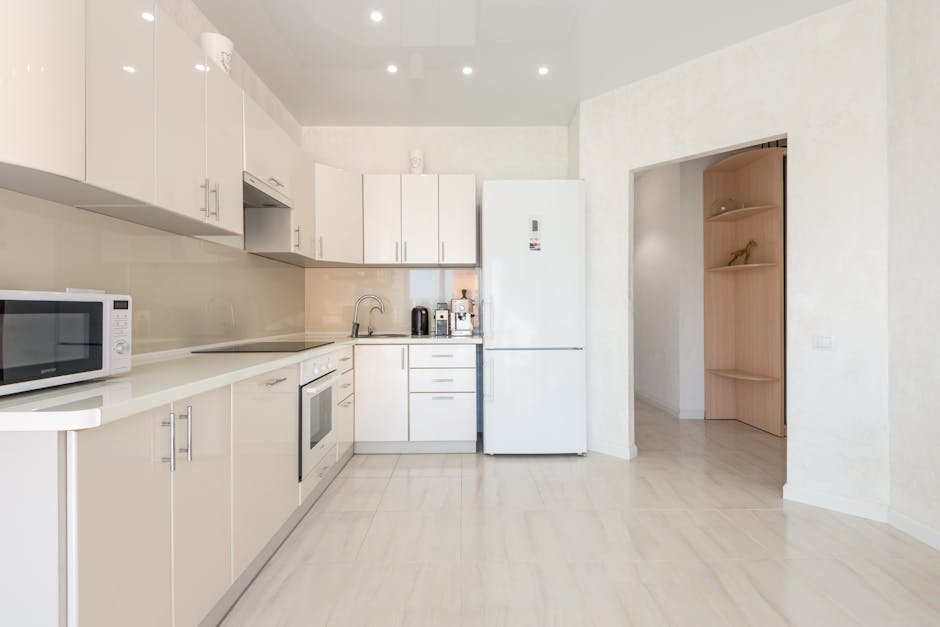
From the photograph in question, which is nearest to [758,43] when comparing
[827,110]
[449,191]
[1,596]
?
[827,110]

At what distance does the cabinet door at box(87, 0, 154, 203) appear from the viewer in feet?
4.19

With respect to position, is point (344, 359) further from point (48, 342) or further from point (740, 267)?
point (740, 267)

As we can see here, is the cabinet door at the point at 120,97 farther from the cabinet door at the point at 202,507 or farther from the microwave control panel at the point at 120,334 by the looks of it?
the cabinet door at the point at 202,507

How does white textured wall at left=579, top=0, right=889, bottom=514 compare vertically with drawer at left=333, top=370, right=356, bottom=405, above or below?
above

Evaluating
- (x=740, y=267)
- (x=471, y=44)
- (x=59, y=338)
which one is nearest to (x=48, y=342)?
(x=59, y=338)

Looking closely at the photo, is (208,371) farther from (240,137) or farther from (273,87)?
(273,87)

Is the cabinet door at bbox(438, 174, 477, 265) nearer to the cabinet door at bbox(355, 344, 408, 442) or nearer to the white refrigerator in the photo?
the white refrigerator

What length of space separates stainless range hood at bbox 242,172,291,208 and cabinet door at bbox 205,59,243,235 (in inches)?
4.6

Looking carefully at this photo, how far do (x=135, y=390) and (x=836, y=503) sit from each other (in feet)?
10.8

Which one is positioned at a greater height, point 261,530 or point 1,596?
point 1,596

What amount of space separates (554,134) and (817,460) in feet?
10.2

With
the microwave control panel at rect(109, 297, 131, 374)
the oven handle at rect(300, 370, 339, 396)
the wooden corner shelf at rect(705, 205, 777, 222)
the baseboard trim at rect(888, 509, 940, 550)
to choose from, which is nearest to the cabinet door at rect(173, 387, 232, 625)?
the microwave control panel at rect(109, 297, 131, 374)

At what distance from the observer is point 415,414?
11.3 feet

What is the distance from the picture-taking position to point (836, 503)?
2.46 metres
